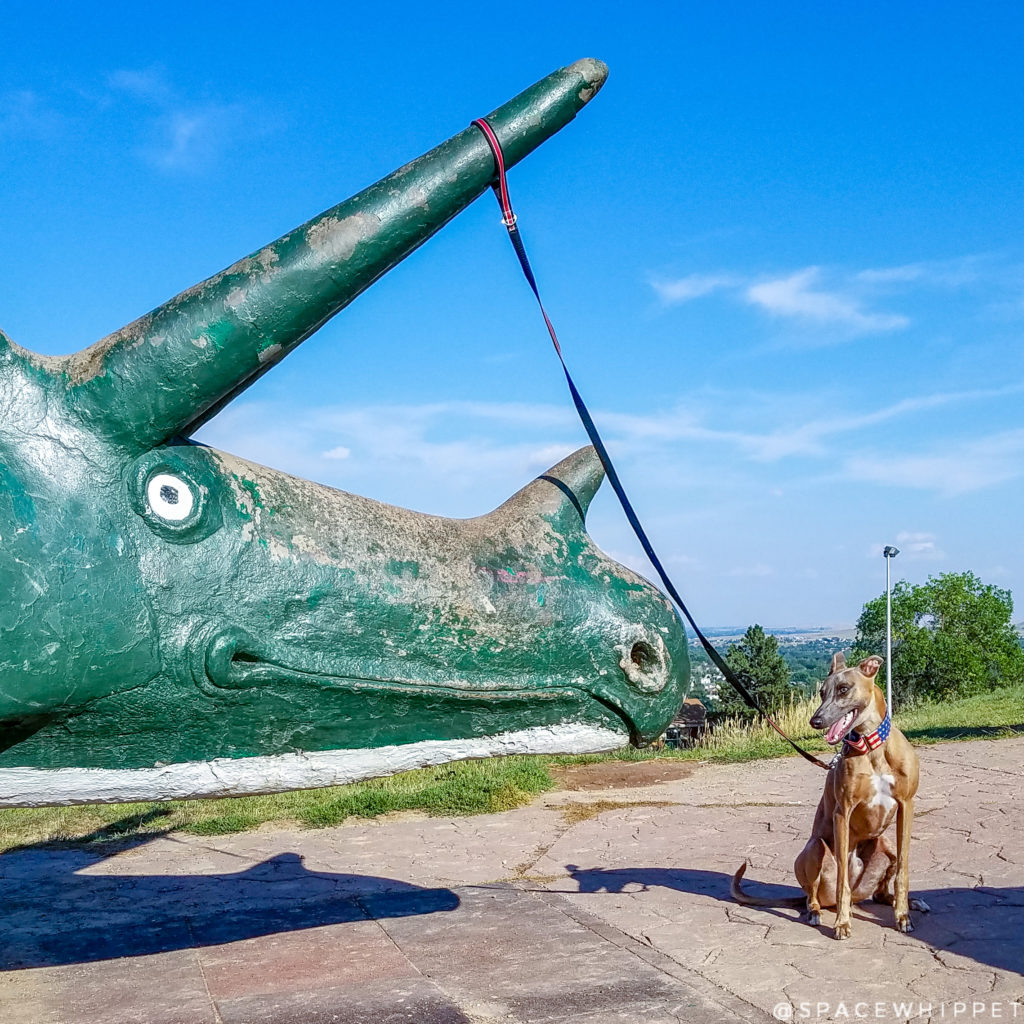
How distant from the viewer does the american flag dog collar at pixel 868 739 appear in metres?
4.43

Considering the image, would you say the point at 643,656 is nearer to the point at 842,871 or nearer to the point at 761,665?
the point at 842,871

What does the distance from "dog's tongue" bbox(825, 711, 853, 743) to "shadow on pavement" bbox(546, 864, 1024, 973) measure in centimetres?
90

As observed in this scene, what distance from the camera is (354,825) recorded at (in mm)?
7629

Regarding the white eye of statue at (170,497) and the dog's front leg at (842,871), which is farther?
the dog's front leg at (842,871)

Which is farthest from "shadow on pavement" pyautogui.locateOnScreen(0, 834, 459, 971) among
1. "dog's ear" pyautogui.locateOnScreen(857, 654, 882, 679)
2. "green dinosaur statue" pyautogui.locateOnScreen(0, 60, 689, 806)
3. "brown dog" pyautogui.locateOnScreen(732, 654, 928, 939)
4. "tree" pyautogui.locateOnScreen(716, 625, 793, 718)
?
"tree" pyautogui.locateOnScreen(716, 625, 793, 718)

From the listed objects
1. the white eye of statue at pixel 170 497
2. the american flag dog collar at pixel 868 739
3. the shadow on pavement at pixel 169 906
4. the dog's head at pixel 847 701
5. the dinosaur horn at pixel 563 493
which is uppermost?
the dinosaur horn at pixel 563 493

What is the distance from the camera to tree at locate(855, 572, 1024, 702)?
36.4m

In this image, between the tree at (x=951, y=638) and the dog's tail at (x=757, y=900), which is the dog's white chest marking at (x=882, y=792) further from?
the tree at (x=951, y=638)

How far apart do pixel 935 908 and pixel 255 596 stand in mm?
3808

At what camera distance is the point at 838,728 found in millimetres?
4301

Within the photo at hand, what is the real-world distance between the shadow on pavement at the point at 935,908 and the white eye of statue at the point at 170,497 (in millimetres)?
3451

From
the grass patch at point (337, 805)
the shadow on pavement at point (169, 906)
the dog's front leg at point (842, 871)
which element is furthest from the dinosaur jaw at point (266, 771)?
the grass patch at point (337, 805)

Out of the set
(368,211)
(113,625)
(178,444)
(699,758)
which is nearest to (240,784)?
(113,625)

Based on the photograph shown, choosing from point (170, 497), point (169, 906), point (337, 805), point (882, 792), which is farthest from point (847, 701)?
point (337, 805)
